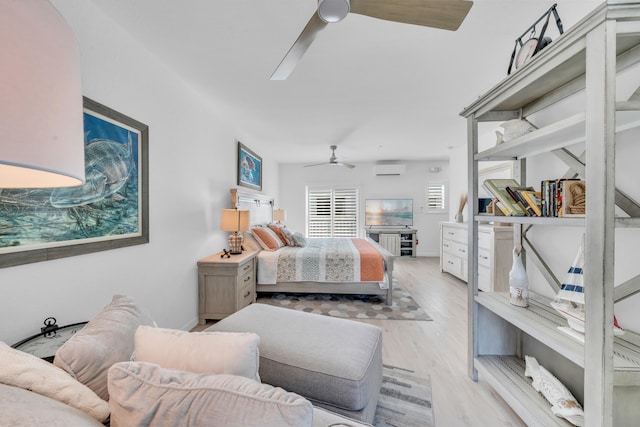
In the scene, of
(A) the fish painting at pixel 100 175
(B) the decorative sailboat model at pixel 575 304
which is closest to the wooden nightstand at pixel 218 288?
(A) the fish painting at pixel 100 175

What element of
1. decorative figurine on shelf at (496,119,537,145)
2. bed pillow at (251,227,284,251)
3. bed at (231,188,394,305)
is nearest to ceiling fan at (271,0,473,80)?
decorative figurine on shelf at (496,119,537,145)

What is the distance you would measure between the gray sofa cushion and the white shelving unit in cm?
165

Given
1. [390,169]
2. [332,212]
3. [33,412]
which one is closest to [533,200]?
[33,412]

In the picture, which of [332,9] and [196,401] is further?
[332,9]

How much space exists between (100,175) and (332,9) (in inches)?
64.9

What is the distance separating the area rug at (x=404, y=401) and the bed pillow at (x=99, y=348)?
1.38 metres

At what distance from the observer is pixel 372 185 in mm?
6887

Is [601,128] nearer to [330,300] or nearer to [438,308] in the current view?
[438,308]

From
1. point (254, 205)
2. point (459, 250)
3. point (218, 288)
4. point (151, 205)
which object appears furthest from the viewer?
point (254, 205)

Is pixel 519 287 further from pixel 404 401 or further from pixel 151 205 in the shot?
pixel 151 205

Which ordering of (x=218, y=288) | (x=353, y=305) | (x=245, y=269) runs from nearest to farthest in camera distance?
(x=218, y=288) < (x=245, y=269) < (x=353, y=305)

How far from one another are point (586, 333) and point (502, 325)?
91cm

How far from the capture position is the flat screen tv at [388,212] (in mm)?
6770

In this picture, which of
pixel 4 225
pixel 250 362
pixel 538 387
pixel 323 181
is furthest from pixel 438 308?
pixel 323 181
